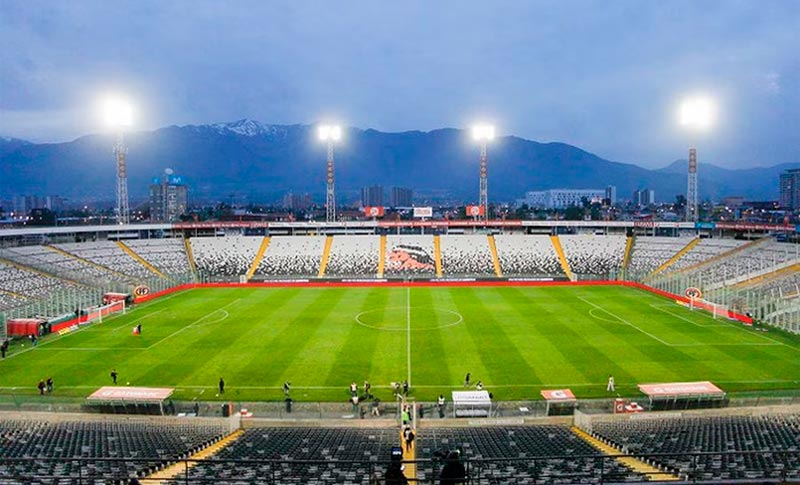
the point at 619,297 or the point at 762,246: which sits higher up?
the point at 762,246

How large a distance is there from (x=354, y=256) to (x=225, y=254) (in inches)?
632

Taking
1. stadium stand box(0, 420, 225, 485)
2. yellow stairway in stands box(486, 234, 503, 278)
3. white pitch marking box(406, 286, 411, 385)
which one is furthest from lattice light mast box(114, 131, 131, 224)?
stadium stand box(0, 420, 225, 485)

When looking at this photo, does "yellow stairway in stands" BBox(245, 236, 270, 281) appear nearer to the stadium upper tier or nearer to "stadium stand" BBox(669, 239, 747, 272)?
the stadium upper tier

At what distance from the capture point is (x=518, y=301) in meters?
51.6

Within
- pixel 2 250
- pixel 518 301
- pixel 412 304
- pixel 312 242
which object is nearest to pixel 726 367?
pixel 518 301

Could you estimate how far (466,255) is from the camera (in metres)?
71.4

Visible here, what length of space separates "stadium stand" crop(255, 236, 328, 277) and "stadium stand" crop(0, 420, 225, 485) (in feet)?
147

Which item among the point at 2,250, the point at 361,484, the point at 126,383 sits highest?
the point at 2,250

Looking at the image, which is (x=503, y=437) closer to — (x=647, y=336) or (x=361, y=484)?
(x=361, y=484)

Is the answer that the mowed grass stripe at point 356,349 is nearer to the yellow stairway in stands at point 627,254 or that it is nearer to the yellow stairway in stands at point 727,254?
the yellow stairway in stands at point 627,254

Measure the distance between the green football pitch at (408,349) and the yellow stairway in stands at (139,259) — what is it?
13.7 metres

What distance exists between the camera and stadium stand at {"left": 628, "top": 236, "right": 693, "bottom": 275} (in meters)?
65.6

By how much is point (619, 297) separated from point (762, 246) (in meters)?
20.1

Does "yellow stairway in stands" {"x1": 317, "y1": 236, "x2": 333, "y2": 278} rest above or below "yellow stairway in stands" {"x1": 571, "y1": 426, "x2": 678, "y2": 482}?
above
